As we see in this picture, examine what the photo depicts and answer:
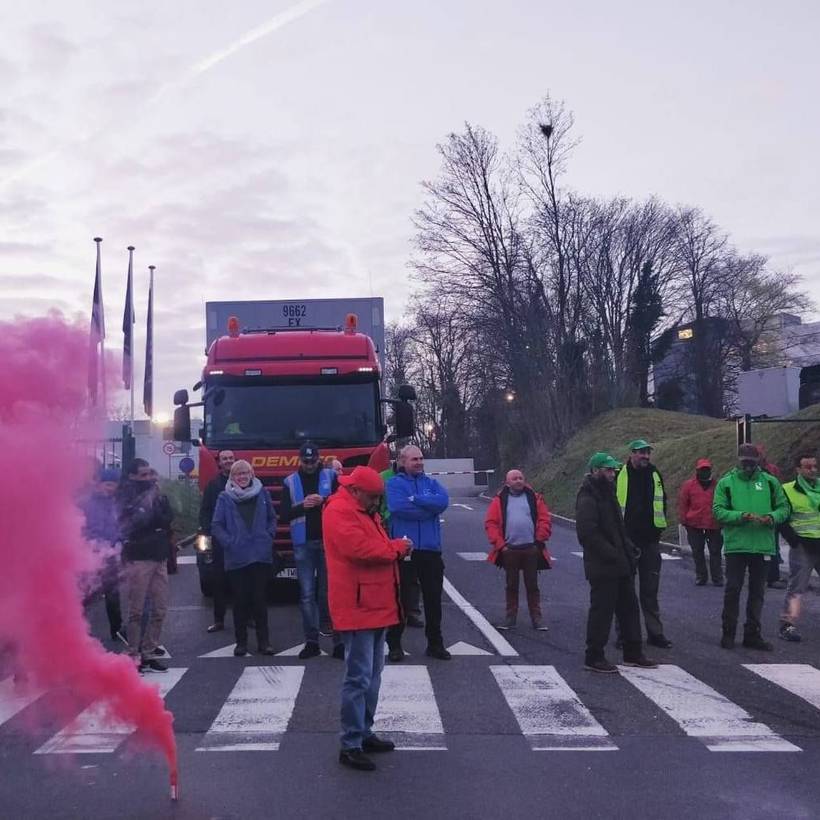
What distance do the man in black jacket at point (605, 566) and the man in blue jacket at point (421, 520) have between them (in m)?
1.39

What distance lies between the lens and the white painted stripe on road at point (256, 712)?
6.97 meters

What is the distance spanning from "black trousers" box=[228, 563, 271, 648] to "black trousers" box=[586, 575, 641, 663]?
10.3 feet

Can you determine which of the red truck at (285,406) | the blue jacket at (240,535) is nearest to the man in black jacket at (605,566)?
the blue jacket at (240,535)

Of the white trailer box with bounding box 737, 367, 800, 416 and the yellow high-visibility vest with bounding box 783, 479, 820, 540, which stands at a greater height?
the white trailer box with bounding box 737, 367, 800, 416

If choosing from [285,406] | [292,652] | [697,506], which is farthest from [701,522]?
[292,652]

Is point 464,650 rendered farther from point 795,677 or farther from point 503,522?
point 795,677

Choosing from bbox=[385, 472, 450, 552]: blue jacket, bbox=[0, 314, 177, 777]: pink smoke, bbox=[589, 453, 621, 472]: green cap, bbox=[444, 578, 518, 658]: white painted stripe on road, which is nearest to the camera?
bbox=[0, 314, 177, 777]: pink smoke

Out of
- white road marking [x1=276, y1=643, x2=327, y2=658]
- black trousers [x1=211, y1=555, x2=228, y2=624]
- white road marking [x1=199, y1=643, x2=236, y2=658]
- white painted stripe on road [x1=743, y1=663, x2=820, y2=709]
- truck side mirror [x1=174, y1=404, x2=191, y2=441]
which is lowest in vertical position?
white road marking [x1=199, y1=643, x2=236, y2=658]

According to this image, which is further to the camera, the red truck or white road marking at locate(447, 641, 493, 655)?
the red truck

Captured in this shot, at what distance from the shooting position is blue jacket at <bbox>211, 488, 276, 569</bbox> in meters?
10.5

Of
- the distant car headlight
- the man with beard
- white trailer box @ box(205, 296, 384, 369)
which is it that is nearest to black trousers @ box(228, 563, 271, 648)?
the distant car headlight

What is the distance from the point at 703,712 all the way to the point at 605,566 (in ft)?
6.26

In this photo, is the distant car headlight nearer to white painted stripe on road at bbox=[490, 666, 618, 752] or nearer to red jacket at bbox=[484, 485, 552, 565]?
red jacket at bbox=[484, 485, 552, 565]

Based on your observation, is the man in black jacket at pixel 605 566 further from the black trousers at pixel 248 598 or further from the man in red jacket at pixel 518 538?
the black trousers at pixel 248 598
